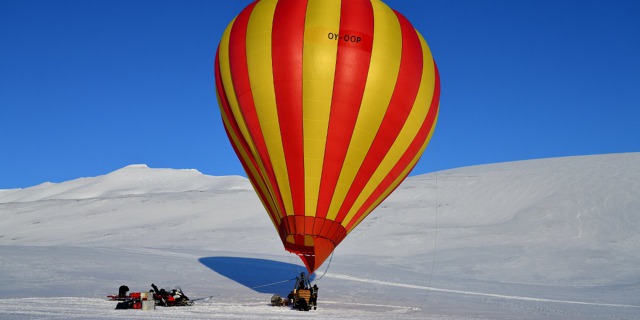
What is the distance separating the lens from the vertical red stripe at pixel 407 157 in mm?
16812

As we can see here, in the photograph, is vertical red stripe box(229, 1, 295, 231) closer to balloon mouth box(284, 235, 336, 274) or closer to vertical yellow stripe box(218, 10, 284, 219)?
vertical yellow stripe box(218, 10, 284, 219)

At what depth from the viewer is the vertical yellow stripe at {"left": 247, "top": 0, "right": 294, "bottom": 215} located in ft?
51.9

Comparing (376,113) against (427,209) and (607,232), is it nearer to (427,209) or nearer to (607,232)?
(607,232)

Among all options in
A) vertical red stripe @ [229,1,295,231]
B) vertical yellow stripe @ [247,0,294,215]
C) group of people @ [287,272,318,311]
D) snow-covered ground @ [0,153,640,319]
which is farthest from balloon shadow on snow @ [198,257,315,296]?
vertical yellow stripe @ [247,0,294,215]

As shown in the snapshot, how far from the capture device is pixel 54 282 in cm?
1816

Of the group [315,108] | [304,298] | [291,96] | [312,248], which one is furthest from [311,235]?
[291,96]

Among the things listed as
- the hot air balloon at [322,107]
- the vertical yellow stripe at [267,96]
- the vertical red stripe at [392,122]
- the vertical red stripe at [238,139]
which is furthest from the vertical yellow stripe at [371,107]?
the vertical red stripe at [238,139]

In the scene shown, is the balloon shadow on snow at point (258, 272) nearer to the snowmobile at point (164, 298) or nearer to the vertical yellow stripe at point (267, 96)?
the vertical yellow stripe at point (267, 96)

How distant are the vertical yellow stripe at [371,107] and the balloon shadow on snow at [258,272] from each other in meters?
4.70

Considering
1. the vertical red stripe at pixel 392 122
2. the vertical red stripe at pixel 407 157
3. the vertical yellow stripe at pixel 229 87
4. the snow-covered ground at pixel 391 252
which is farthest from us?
the vertical red stripe at pixel 407 157

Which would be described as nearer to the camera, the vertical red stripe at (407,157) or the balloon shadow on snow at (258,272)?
the vertical red stripe at (407,157)

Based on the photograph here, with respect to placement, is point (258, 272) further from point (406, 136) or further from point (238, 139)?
point (406, 136)

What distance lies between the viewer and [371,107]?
15938 millimetres

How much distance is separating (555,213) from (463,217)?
18.4 ft
